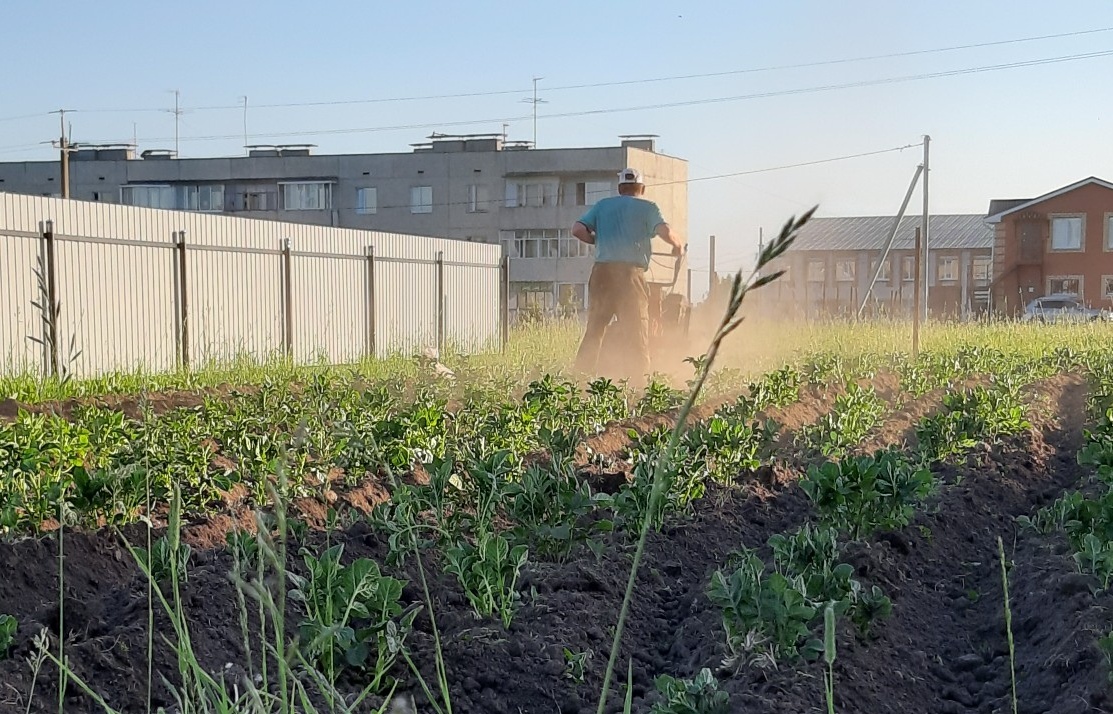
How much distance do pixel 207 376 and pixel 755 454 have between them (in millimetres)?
8388

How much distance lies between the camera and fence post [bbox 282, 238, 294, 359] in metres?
18.5

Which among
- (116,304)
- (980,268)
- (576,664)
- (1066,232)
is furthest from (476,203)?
(576,664)

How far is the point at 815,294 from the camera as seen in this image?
62.4m

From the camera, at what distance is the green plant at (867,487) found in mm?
4770

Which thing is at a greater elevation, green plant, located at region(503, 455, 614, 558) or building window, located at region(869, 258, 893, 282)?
building window, located at region(869, 258, 893, 282)

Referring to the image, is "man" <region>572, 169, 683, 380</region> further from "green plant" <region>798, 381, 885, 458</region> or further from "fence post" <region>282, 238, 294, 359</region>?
"fence post" <region>282, 238, 294, 359</region>

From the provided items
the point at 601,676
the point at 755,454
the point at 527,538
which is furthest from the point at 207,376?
the point at 601,676

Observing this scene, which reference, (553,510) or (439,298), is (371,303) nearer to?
(439,298)

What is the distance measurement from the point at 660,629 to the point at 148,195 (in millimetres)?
63678

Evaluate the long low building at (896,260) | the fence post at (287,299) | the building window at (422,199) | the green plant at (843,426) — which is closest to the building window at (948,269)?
the long low building at (896,260)

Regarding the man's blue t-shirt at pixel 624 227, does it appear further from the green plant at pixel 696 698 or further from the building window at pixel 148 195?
the building window at pixel 148 195

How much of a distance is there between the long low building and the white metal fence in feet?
109

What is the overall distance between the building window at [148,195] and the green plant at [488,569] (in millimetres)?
62841

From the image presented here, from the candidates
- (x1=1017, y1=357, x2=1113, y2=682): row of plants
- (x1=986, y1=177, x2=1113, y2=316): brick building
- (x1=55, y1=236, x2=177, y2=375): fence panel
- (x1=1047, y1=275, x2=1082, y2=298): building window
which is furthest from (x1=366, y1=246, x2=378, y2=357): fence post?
(x1=1047, y1=275, x2=1082, y2=298): building window
